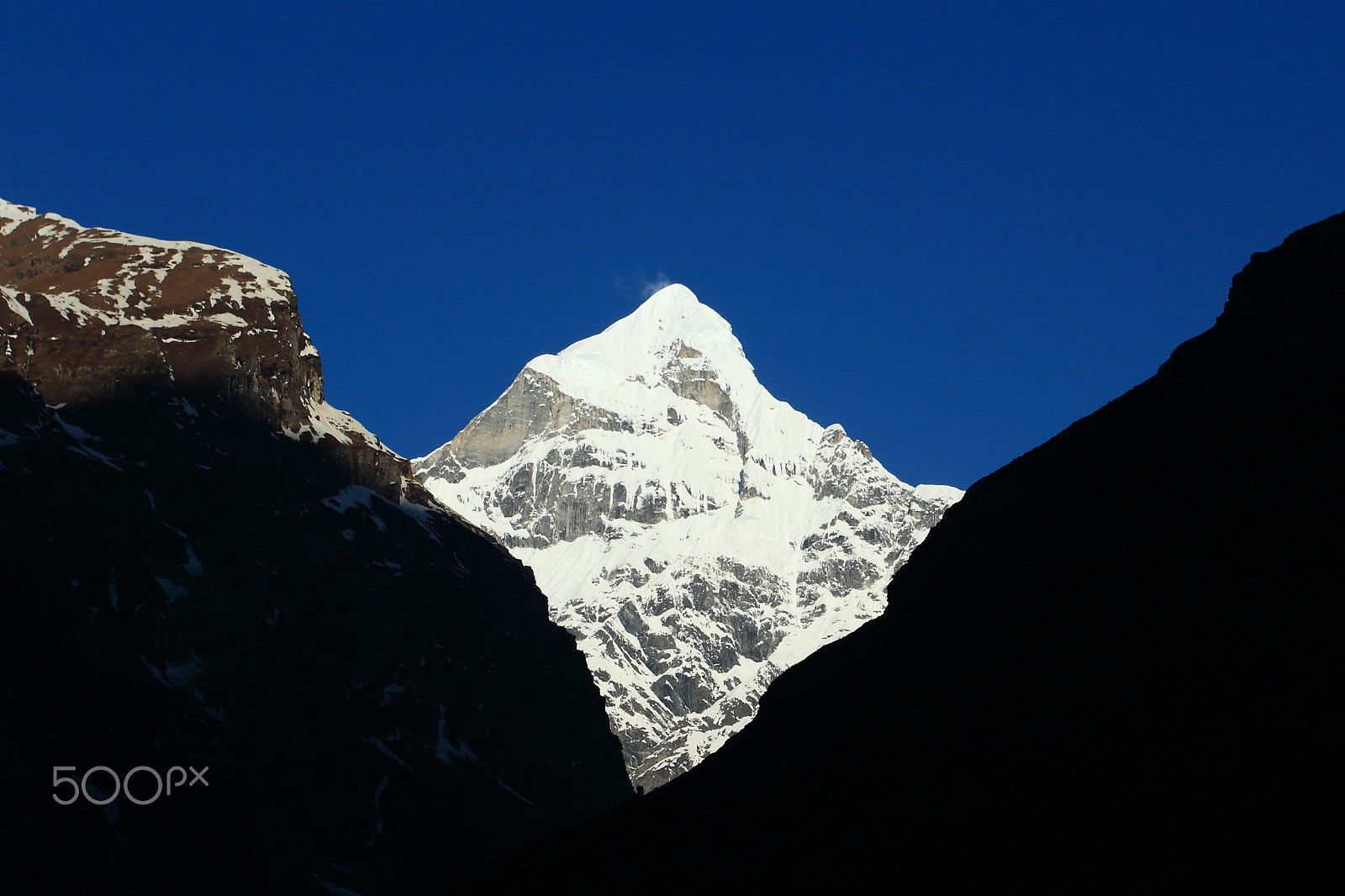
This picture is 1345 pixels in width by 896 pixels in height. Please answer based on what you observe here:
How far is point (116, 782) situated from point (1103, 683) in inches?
4180

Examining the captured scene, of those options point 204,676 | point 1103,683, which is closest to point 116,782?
point 204,676

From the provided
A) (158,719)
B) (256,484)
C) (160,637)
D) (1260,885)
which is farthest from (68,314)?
(1260,885)

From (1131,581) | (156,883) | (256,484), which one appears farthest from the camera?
(256,484)

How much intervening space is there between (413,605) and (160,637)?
4081 centimetres

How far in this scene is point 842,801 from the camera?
5662 cm

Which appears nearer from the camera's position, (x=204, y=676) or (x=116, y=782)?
(x=116, y=782)

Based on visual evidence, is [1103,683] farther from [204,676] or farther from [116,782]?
[204,676]

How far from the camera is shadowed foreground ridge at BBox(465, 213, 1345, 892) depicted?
47000mm

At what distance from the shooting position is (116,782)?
13600 centimetres

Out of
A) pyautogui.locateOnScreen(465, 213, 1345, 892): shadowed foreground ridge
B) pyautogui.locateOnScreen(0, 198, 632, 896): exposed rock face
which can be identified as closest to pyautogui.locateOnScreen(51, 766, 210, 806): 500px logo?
pyautogui.locateOnScreen(0, 198, 632, 896): exposed rock face

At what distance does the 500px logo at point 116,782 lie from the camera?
427ft

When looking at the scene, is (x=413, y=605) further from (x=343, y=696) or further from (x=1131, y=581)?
(x=1131, y=581)

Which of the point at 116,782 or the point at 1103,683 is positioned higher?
the point at 116,782

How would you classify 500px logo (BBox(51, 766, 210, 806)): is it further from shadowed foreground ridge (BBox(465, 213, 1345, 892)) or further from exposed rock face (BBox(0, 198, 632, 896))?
shadowed foreground ridge (BBox(465, 213, 1345, 892))
